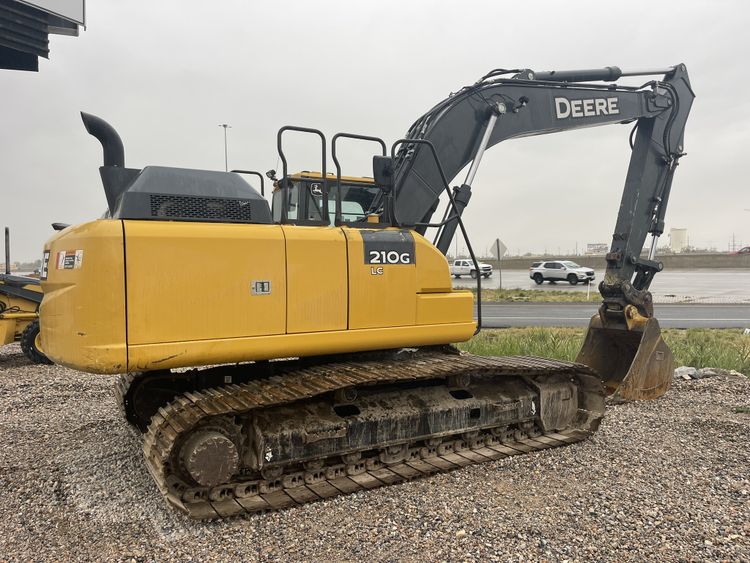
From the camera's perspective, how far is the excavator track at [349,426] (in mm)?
4082

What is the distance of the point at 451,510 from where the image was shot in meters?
4.11

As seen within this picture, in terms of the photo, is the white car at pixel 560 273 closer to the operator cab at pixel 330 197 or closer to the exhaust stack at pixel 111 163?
the operator cab at pixel 330 197

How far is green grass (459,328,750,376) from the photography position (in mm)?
9328

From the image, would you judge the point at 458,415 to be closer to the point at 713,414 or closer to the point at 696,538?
the point at 696,538

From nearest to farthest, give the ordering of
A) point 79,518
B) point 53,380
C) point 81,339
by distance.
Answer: point 81,339 → point 79,518 → point 53,380

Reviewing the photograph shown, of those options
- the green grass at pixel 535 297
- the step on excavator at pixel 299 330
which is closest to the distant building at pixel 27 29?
the step on excavator at pixel 299 330

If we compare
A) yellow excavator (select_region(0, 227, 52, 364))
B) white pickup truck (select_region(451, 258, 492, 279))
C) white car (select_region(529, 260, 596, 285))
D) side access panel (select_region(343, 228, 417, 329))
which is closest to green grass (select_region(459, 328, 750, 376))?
side access panel (select_region(343, 228, 417, 329))

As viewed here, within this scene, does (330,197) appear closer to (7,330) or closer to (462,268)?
(7,330)

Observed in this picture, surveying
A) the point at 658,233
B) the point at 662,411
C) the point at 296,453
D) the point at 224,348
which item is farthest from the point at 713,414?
the point at 224,348

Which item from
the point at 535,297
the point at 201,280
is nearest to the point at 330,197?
the point at 201,280

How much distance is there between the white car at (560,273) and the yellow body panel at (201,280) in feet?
118

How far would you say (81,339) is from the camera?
3824mm

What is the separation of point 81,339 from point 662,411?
242 inches

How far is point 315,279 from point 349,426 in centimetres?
124
